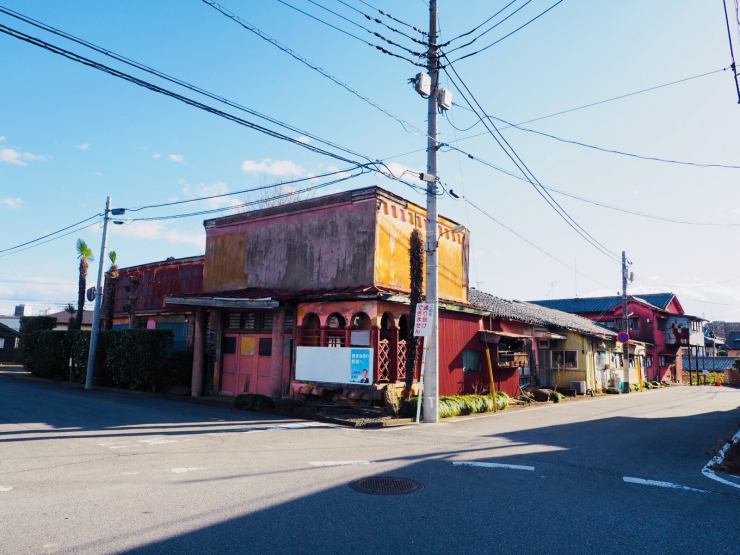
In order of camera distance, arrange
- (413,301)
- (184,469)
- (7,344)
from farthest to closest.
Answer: (7,344) → (413,301) → (184,469)

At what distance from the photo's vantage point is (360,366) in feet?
51.8

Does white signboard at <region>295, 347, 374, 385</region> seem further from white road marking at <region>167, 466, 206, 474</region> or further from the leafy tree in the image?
white road marking at <region>167, 466, 206, 474</region>

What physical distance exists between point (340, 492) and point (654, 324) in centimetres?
4695

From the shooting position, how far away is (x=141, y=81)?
A: 30.4 feet

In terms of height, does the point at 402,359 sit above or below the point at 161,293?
below

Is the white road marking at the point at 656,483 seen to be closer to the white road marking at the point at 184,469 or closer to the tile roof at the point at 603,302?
the white road marking at the point at 184,469

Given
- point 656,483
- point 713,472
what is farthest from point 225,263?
point 713,472

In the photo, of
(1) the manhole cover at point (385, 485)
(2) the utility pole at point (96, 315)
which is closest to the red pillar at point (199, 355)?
(2) the utility pole at point (96, 315)

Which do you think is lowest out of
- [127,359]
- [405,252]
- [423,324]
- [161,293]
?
[127,359]

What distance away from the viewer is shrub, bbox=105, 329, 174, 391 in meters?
20.3

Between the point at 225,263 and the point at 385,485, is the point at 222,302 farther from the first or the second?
the point at 385,485

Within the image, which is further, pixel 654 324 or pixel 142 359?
pixel 654 324

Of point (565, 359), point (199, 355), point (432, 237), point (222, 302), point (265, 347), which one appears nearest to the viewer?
point (432, 237)

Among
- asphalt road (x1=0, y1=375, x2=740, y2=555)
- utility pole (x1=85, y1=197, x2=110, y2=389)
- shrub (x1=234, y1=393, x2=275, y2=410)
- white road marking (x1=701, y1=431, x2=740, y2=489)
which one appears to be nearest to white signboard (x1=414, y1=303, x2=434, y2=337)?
asphalt road (x1=0, y1=375, x2=740, y2=555)
